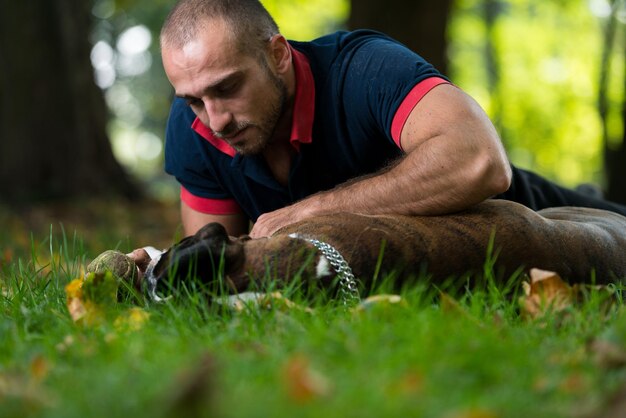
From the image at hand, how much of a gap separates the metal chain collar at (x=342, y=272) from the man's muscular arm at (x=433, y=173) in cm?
52

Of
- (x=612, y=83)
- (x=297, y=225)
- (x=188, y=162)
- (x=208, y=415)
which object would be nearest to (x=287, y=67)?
(x=188, y=162)

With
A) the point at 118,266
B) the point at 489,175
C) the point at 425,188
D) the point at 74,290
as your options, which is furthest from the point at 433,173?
the point at 74,290

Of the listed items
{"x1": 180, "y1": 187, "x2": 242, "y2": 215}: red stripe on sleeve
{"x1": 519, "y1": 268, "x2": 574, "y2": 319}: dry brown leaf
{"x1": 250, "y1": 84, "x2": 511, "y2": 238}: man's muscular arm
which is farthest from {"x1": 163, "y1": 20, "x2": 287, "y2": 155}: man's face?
{"x1": 519, "y1": 268, "x2": 574, "y2": 319}: dry brown leaf

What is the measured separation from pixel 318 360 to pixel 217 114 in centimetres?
203

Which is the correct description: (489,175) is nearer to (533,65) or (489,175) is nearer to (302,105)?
(302,105)

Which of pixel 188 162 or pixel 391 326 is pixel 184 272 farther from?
pixel 188 162

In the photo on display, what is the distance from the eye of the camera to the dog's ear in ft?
9.17

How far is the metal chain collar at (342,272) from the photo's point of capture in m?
2.89

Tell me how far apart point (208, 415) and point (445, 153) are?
2.19 m

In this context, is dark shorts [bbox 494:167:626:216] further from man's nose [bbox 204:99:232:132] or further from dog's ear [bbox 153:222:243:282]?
dog's ear [bbox 153:222:243:282]

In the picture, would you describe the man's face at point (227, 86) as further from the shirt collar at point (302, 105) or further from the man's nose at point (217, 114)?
the shirt collar at point (302, 105)

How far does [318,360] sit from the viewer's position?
2.16 m

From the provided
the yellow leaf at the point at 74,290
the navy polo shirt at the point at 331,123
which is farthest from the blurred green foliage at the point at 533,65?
the yellow leaf at the point at 74,290

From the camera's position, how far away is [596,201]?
4957 millimetres
